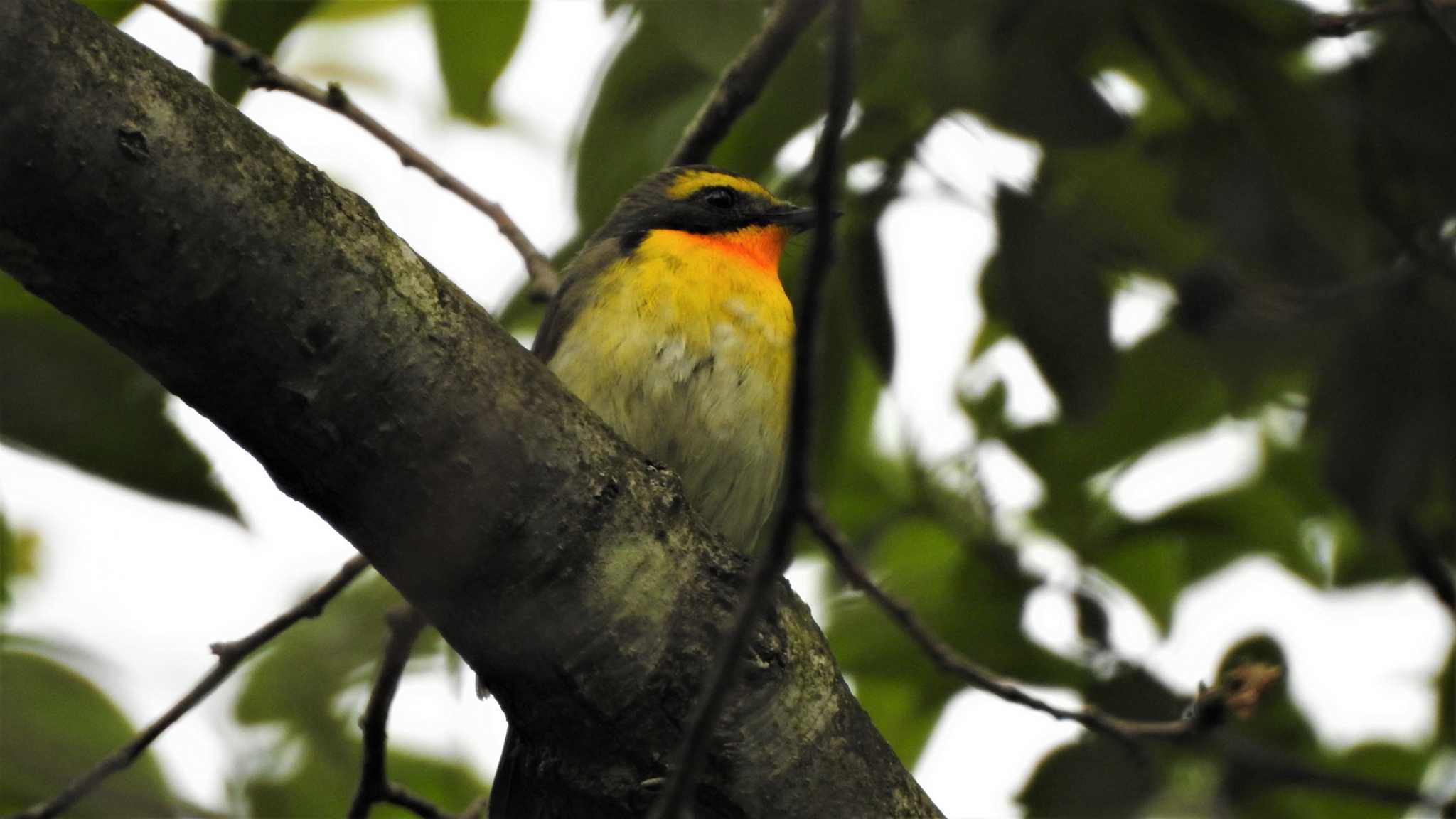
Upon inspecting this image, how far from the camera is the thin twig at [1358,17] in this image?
13.2 feet

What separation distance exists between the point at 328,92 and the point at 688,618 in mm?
2022

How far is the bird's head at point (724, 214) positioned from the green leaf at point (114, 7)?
8.43 ft

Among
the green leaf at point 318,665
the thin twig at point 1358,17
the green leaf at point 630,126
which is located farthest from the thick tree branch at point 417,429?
the thin twig at point 1358,17

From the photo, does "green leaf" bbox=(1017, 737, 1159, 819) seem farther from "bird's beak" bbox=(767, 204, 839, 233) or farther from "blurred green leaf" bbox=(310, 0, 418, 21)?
"blurred green leaf" bbox=(310, 0, 418, 21)

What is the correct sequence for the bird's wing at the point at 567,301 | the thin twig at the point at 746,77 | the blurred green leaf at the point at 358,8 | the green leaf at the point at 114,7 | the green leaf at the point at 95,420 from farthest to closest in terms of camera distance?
1. the blurred green leaf at the point at 358,8
2. the bird's wing at the point at 567,301
3. the thin twig at the point at 746,77
4. the green leaf at the point at 114,7
5. the green leaf at the point at 95,420

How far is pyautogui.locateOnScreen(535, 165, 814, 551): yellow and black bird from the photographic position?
466 cm

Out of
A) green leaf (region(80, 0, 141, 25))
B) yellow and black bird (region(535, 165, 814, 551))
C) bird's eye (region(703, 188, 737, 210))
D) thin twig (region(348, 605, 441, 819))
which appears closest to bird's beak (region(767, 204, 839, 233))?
bird's eye (region(703, 188, 737, 210))

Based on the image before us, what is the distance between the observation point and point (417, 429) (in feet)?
8.46

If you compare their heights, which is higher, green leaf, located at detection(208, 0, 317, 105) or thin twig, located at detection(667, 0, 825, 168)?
thin twig, located at detection(667, 0, 825, 168)

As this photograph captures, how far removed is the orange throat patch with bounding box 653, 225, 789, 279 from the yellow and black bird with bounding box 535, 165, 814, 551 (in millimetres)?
96

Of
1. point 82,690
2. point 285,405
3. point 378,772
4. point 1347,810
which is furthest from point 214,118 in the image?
point 1347,810

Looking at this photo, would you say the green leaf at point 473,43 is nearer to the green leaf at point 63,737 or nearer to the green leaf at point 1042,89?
the green leaf at point 1042,89

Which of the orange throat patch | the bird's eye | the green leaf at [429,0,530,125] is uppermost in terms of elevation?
the bird's eye

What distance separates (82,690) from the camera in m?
3.62
